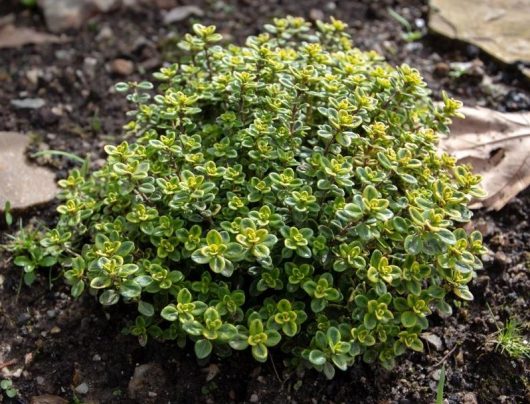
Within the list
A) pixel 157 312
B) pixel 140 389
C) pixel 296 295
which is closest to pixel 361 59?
pixel 296 295

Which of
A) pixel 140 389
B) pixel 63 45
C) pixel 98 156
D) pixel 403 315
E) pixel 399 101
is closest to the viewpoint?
pixel 403 315

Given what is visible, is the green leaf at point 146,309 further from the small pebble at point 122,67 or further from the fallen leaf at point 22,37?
the fallen leaf at point 22,37

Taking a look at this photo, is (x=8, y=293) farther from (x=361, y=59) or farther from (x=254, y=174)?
(x=361, y=59)

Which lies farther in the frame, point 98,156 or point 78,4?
point 78,4

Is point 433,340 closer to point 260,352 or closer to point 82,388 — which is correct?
point 260,352

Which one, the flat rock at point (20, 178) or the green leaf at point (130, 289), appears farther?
the flat rock at point (20, 178)

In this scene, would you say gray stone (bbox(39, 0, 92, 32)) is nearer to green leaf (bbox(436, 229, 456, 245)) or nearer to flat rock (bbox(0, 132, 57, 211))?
flat rock (bbox(0, 132, 57, 211))

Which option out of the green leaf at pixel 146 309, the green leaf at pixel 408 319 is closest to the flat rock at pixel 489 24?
the green leaf at pixel 408 319
